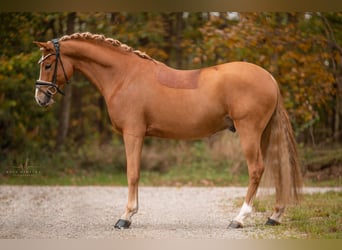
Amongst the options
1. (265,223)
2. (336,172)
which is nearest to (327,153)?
(336,172)

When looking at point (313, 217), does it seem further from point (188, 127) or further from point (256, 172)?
point (188, 127)

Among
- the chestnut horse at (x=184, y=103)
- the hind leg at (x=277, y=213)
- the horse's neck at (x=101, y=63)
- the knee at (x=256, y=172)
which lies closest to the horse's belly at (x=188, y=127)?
the chestnut horse at (x=184, y=103)

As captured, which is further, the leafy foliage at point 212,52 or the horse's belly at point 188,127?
the leafy foliage at point 212,52

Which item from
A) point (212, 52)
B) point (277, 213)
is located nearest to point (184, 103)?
point (277, 213)

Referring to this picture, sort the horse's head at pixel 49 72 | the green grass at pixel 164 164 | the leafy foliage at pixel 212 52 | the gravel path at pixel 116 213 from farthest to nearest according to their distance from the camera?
1. the green grass at pixel 164 164
2. the leafy foliage at pixel 212 52
3. the horse's head at pixel 49 72
4. the gravel path at pixel 116 213

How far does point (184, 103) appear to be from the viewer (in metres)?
5.84

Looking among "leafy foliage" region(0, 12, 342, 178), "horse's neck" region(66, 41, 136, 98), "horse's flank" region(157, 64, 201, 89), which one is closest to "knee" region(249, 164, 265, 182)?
"horse's flank" region(157, 64, 201, 89)

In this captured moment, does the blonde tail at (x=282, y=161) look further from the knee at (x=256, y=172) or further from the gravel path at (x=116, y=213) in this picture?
the gravel path at (x=116, y=213)

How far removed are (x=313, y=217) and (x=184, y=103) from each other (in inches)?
82.8

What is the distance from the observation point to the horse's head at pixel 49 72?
5.82 m

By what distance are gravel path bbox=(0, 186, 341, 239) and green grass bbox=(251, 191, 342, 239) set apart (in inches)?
9.7

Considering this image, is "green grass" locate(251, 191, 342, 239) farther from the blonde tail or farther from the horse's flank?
the horse's flank
